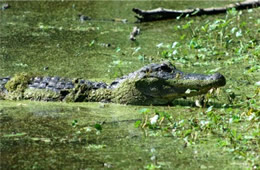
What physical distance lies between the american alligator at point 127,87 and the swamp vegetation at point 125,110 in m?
0.13

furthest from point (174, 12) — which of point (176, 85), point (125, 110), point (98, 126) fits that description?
point (98, 126)

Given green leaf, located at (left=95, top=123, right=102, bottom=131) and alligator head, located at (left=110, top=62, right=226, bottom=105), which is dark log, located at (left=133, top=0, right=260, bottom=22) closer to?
alligator head, located at (left=110, top=62, right=226, bottom=105)

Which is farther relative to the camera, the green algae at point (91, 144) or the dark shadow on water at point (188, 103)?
the dark shadow on water at point (188, 103)

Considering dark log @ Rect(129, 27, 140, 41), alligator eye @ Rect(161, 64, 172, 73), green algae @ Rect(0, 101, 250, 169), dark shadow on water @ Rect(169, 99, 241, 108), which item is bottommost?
green algae @ Rect(0, 101, 250, 169)

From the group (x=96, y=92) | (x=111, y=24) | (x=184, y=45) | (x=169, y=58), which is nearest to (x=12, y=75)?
(x=96, y=92)

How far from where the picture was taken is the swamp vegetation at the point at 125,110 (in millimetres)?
4262

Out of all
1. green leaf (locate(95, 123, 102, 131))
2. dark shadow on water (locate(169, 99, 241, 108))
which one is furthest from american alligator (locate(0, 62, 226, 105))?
green leaf (locate(95, 123, 102, 131))

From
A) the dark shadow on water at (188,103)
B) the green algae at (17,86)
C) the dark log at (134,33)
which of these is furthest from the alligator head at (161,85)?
the dark log at (134,33)

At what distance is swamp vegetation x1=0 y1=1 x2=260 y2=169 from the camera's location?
4.26 meters

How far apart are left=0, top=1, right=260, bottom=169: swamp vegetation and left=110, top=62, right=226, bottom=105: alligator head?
0.12m

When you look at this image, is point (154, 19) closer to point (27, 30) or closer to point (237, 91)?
point (27, 30)

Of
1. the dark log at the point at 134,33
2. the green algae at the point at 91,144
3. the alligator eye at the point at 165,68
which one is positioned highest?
the dark log at the point at 134,33

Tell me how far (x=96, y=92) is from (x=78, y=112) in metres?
0.59

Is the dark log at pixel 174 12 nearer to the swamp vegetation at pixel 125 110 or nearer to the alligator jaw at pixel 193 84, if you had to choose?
the swamp vegetation at pixel 125 110
